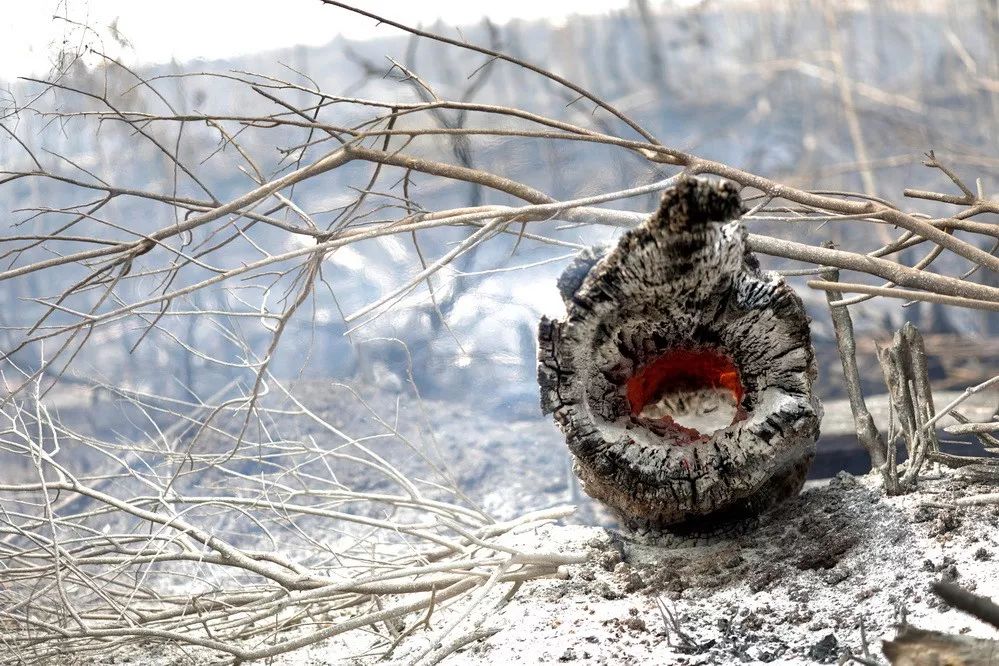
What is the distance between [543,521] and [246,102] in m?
1.60

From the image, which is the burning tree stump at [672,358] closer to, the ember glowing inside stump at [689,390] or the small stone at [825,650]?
the ember glowing inside stump at [689,390]

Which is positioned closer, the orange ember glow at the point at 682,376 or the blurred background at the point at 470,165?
the orange ember glow at the point at 682,376

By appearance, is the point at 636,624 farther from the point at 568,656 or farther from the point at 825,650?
the point at 825,650

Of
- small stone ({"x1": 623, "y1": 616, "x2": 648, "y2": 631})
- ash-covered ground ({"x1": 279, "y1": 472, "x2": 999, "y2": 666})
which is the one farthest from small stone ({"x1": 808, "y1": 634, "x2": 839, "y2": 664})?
small stone ({"x1": 623, "y1": 616, "x2": 648, "y2": 631})

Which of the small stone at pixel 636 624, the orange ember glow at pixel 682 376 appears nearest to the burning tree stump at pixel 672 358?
the orange ember glow at pixel 682 376

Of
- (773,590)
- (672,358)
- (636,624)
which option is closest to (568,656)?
(636,624)

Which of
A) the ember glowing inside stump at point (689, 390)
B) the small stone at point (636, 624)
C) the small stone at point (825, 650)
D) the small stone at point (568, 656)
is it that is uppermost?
the ember glowing inside stump at point (689, 390)

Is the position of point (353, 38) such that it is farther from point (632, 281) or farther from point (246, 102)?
point (632, 281)

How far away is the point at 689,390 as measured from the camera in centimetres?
133

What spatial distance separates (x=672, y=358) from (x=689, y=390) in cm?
7

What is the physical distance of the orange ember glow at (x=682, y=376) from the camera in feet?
4.16

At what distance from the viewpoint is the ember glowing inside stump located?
1.27m

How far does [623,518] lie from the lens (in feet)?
4.40

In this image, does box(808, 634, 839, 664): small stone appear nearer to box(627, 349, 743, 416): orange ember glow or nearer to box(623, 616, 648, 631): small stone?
box(623, 616, 648, 631): small stone
